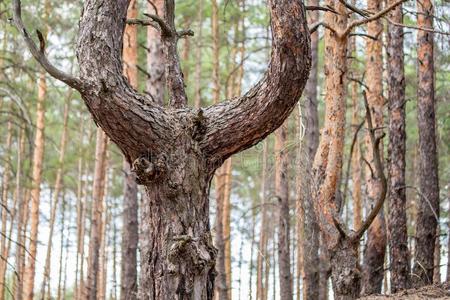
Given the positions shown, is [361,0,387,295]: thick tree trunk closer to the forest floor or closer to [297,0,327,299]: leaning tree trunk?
[297,0,327,299]: leaning tree trunk

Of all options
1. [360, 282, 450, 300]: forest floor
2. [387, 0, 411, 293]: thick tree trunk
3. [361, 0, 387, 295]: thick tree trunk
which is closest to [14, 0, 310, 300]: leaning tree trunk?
[360, 282, 450, 300]: forest floor

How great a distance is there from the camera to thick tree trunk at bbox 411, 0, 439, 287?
9.48 metres

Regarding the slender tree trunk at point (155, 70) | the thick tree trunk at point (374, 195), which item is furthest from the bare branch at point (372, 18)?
the slender tree trunk at point (155, 70)

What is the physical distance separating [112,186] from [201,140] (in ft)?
69.9

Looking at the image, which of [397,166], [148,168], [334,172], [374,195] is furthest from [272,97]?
[374,195]

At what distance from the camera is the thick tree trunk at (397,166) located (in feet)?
27.8

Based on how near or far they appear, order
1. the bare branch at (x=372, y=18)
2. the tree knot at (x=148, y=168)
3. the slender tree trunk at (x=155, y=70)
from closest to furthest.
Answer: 1. the tree knot at (x=148, y=168)
2. the bare branch at (x=372, y=18)
3. the slender tree trunk at (x=155, y=70)

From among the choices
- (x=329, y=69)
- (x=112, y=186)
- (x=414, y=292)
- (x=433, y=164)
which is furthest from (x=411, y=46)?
(x=112, y=186)

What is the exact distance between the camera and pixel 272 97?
441 centimetres

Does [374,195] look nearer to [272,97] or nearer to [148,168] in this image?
[272,97]

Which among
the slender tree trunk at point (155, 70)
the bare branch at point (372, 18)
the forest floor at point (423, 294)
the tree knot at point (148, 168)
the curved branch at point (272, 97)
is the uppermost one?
the slender tree trunk at point (155, 70)

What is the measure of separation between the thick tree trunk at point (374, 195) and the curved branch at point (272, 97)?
363 centimetres

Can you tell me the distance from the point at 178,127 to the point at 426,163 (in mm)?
6727

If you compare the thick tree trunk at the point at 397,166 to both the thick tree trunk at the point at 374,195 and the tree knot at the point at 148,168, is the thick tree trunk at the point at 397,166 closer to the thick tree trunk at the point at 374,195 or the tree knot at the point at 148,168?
the thick tree trunk at the point at 374,195
